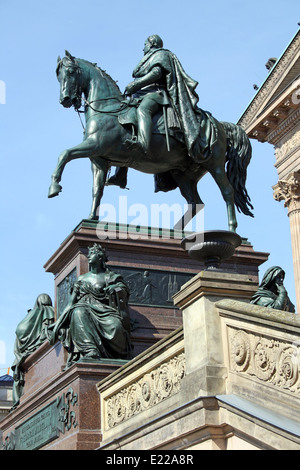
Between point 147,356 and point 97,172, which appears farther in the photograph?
point 97,172

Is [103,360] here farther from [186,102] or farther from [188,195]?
[186,102]

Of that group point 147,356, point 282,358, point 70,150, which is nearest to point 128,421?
point 147,356

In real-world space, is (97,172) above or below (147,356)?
above

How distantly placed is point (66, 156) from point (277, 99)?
25.0 metres

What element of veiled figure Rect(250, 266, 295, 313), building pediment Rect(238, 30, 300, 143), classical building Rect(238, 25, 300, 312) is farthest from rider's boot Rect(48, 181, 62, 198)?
building pediment Rect(238, 30, 300, 143)

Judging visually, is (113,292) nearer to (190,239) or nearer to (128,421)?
(128,421)

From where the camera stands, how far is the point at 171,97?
1408 centimetres

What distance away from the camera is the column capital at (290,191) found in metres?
35.5

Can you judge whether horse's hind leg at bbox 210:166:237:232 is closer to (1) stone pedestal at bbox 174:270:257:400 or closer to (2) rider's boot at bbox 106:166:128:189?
(2) rider's boot at bbox 106:166:128:189

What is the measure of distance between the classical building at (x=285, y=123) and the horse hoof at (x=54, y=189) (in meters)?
22.4

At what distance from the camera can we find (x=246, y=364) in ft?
24.1

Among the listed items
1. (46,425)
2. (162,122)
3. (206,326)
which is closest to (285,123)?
(162,122)

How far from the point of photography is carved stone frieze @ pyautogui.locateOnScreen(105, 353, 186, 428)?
345 inches
